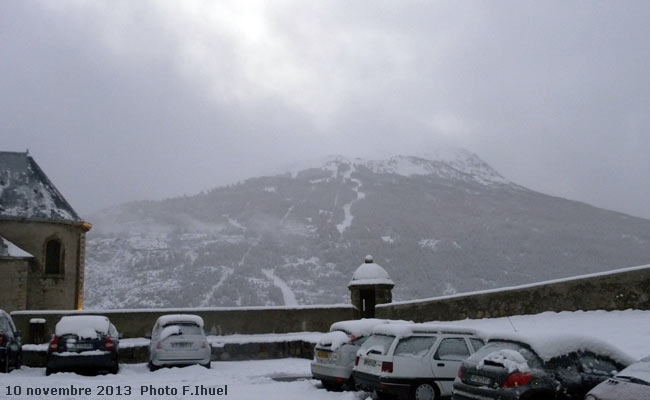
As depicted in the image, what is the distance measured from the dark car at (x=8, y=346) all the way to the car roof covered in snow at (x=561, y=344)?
12026 millimetres

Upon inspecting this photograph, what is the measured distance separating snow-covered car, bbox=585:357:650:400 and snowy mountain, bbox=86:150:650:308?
65.7m

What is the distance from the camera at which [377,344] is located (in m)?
13.0

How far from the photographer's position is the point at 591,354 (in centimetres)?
1002

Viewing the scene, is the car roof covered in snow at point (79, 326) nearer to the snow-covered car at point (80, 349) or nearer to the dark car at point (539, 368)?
the snow-covered car at point (80, 349)

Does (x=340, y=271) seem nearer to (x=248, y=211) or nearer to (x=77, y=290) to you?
(x=248, y=211)

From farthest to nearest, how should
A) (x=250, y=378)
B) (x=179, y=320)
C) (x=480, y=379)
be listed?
(x=179, y=320), (x=250, y=378), (x=480, y=379)

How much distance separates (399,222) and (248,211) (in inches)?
1190

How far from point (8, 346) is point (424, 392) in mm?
10518

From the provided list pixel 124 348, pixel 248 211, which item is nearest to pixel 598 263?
pixel 248 211

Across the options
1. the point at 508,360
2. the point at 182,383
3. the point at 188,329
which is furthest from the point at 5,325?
the point at 508,360

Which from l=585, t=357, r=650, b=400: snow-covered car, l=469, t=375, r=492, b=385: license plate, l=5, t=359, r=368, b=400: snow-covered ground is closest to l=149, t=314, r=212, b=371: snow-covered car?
l=5, t=359, r=368, b=400: snow-covered ground

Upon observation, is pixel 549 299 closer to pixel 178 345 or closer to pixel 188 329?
pixel 188 329

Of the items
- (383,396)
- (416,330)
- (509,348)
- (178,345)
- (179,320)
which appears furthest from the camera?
(179,320)

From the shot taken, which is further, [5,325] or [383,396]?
[5,325]
